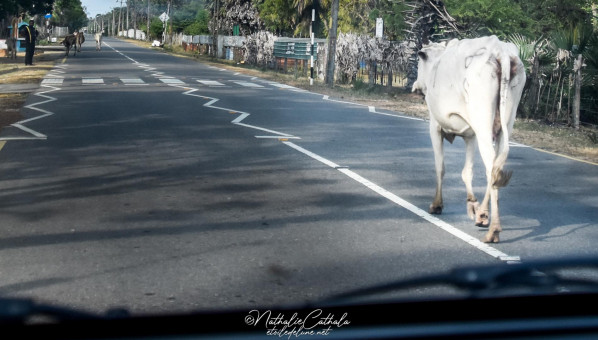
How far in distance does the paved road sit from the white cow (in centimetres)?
50

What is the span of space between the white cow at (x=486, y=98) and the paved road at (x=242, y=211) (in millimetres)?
500

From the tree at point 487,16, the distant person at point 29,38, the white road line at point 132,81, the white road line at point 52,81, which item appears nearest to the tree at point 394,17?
the tree at point 487,16

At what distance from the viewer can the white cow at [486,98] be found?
23.5 feet

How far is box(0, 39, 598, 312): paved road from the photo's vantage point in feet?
18.8

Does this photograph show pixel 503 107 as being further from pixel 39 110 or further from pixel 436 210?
pixel 39 110

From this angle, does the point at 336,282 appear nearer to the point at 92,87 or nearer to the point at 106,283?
the point at 106,283

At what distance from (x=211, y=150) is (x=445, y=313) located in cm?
952

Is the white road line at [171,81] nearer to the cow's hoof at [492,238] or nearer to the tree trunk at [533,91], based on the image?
the tree trunk at [533,91]

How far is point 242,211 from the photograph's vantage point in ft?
26.9

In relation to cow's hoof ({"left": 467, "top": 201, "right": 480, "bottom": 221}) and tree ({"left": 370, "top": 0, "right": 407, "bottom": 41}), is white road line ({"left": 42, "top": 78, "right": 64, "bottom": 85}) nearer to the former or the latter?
tree ({"left": 370, "top": 0, "right": 407, "bottom": 41})

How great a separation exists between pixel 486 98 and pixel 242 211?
8.47 feet

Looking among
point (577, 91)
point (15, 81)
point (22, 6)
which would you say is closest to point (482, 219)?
point (577, 91)

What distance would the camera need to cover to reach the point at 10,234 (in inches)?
279

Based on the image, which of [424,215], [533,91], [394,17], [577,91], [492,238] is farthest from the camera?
[394,17]
